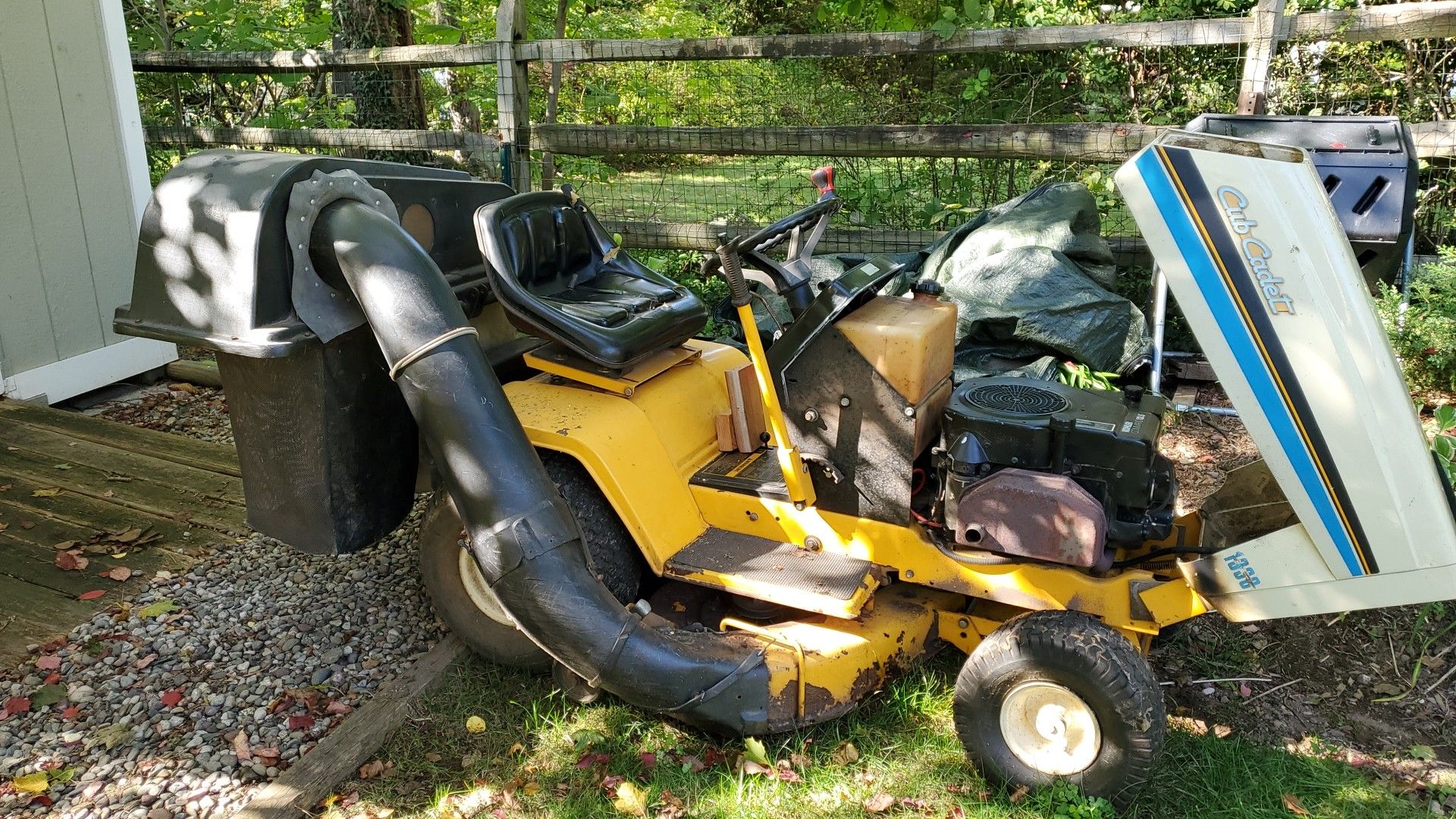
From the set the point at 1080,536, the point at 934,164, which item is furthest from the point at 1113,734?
the point at 934,164

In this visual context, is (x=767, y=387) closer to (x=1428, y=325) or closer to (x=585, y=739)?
(x=585, y=739)

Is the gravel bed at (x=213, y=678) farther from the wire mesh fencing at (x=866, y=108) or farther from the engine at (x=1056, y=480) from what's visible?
the wire mesh fencing at (x=866, y=108)

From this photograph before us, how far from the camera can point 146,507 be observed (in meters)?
3.72

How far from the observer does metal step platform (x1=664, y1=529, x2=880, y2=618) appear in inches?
99.1

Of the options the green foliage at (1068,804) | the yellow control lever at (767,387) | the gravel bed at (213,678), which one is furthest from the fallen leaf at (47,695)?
the green foliage at (1068,804)

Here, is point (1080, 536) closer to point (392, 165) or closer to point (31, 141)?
point (392, 165)

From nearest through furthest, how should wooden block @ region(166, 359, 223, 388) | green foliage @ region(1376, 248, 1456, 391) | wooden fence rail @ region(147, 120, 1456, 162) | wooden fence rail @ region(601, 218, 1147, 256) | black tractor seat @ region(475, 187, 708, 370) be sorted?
black tractor seat @ region(475, 187, 708, 370) < green foliage @ region(1376, 248, 1456, 391) < wooden fence rail @ region(147, 120, 1456, 162) < wooden fence rail @ region(601, 218, 1147, 256) < wooden block @ region(166, 359, 223, 388)

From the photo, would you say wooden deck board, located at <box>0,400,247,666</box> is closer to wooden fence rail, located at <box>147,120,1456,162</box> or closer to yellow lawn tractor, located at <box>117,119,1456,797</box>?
yellow lawn tractor, located at <box>117,119,1456,797</box>

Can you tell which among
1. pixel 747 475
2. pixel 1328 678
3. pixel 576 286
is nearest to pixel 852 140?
pixel 576 286

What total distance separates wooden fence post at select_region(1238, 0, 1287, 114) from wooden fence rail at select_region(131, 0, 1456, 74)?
0.03m

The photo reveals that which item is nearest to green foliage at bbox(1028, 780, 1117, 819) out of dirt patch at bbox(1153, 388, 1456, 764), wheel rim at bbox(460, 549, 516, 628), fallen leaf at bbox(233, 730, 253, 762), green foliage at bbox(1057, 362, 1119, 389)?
dirt patch at bbox(1153, 388, 1456, 764)

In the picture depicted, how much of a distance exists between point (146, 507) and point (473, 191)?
67.1 inches

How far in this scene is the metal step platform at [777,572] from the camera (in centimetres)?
252

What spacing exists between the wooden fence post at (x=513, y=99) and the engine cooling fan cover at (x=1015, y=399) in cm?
308
